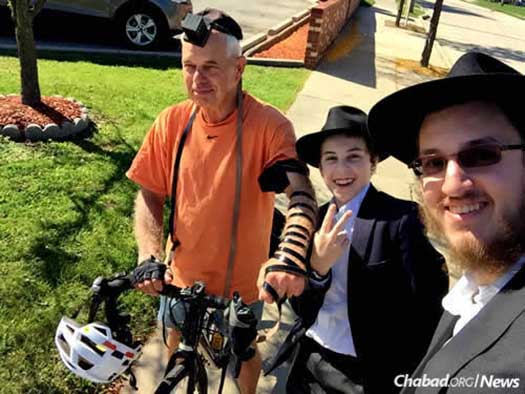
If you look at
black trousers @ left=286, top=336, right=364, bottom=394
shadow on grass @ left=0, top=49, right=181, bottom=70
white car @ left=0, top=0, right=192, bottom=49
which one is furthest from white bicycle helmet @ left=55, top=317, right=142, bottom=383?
white car @ left=0, top=0, right=192, bottom=49

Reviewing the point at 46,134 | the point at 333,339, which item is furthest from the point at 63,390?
the point at 46,134

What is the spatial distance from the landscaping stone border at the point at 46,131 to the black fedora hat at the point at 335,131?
13.1 feet

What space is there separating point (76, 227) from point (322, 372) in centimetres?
272

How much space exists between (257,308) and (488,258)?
161 cm

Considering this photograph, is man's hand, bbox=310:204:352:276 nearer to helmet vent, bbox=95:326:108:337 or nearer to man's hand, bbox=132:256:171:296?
man's hand, bbox=132:256:171:296

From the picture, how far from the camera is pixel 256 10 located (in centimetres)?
1758

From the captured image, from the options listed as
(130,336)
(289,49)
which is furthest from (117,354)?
(289,49)

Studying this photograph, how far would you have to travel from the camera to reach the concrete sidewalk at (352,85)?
338 centimetres

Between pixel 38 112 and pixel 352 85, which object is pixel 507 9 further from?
pixel 38 112

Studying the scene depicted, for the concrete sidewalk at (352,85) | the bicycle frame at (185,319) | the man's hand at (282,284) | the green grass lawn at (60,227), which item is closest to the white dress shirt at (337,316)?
the bicycle frame at (185,319)

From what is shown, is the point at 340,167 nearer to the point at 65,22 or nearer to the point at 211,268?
the point at 211,268

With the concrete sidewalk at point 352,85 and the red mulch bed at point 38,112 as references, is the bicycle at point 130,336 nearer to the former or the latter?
the concrete sidewalk at point 352,85

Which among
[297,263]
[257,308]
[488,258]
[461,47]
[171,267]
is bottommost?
[461,47]

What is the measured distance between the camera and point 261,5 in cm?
1884
